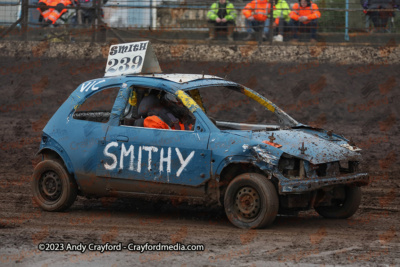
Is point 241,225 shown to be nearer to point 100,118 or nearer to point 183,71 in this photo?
point 100,118

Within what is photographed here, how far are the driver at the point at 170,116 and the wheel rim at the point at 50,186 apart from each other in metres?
1.33

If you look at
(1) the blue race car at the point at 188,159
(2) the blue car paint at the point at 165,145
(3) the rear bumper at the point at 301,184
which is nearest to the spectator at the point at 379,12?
(1) the blue race car at the point at 188,159

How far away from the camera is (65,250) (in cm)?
688

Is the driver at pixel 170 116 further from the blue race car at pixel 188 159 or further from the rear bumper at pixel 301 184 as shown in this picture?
the rear bumper at pixel 301 184

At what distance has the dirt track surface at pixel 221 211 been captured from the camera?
6.74 m

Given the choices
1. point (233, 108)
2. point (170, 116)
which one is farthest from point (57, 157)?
point (233, 108)

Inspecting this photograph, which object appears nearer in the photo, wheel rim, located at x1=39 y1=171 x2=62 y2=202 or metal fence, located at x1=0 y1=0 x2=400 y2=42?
wheel rim, located at x1=39 y1=171 x2=62 y2=202

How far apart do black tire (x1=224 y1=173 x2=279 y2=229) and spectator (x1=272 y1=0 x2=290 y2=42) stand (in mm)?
10231

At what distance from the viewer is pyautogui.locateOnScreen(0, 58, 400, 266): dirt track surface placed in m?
6.74

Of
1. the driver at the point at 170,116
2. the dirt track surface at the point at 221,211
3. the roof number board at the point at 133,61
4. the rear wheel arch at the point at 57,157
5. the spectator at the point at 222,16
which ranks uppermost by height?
the spectator at the point at 222,16

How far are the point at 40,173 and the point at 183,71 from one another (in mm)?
8829

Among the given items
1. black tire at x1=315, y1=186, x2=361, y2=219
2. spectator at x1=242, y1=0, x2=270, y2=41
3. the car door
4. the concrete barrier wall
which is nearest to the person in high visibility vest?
the concrete barrier wall

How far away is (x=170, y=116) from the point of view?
874 centimetres

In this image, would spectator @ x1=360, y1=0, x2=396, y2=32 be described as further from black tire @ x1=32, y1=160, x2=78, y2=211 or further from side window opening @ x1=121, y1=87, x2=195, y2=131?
black tire @ x1=32, y1=160, x2=78, y2=211
